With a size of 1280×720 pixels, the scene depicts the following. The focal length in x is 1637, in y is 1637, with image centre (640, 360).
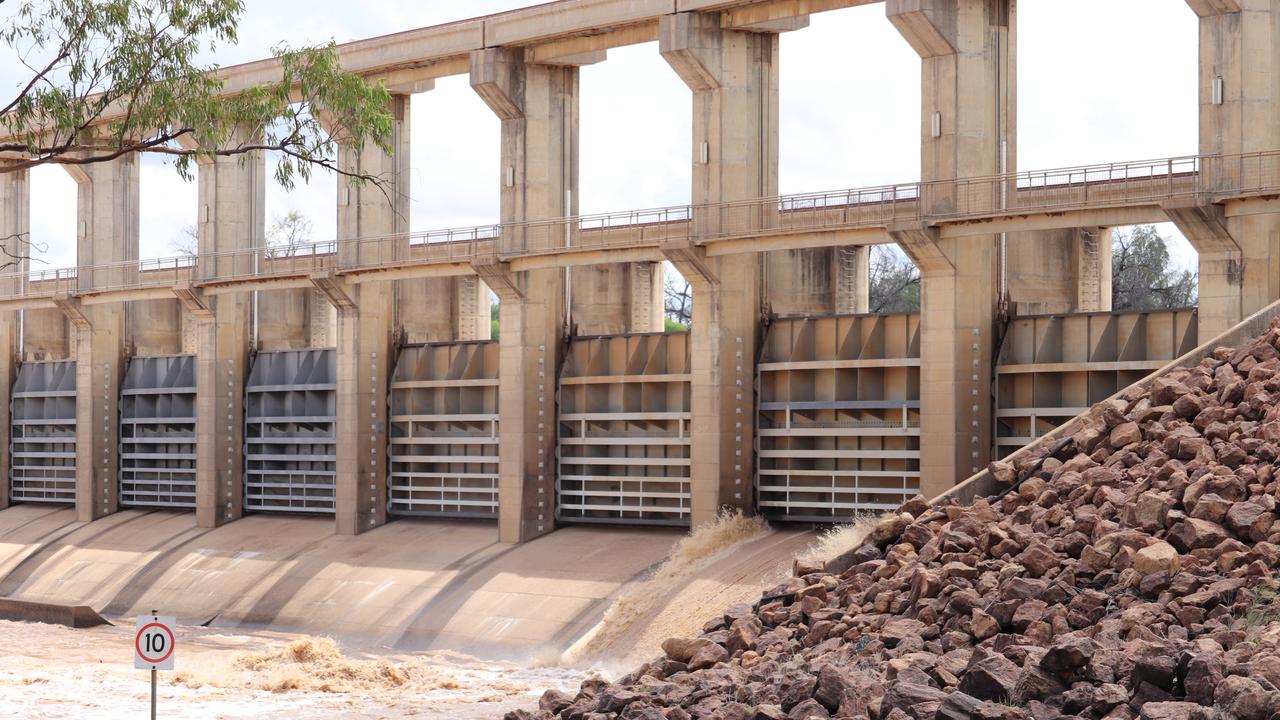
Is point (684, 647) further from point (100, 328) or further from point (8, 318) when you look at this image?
point (8, 318)

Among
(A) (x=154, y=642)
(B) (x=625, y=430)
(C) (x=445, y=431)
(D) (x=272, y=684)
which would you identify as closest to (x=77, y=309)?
(C) (x=445, y=431)

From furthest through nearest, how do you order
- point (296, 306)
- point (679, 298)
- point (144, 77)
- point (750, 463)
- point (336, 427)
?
point (679, 298) → point (296, 306) → point (336, 427) → point (750, 463) → point (144, 77)

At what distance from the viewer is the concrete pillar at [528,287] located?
33.7 metres

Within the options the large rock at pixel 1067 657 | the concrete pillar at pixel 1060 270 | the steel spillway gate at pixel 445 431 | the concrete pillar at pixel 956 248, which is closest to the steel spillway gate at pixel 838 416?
the concrete pillar at pixel 956 248

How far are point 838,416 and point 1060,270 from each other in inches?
190

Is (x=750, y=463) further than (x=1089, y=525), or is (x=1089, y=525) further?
(x=750, y=463)

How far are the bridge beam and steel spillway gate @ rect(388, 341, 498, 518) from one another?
16.0m

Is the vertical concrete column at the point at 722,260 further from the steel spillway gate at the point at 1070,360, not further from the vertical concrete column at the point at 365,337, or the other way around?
the vertical concrete column at the point at 365,337

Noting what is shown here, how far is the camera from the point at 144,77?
21703mm

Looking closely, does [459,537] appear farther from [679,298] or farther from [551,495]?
[679,298]

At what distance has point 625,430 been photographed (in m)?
33.6

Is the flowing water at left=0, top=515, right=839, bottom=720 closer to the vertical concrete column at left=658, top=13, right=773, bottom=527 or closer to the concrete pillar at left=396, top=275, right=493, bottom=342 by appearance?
the vertical concrete column at left=658, top=13, right=773, bottom=527

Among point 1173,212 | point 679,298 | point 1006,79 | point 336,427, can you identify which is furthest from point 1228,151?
point 679,298

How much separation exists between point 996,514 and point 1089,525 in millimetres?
1890
